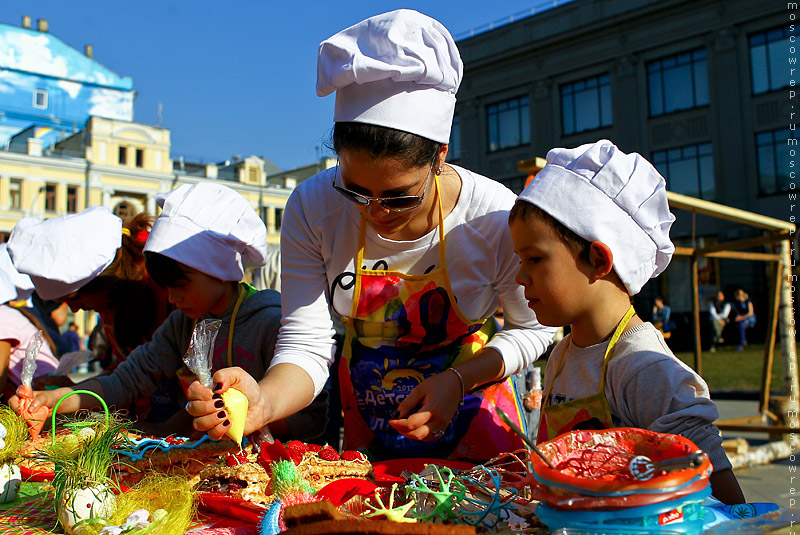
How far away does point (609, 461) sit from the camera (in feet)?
3.74

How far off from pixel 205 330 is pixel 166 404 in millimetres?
1307

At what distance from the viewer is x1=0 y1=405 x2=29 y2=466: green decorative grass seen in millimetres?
1742

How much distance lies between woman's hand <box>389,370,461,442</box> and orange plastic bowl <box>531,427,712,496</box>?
520 millimetres

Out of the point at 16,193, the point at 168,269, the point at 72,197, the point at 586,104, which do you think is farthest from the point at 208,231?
the point at 72,197

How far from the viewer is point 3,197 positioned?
32.7m

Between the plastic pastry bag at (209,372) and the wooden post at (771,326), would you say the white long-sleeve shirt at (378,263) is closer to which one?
the plastic pastry bag at (209,372)

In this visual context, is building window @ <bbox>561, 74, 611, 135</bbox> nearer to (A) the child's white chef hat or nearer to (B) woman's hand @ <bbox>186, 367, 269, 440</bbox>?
(A) the child's white chef hat

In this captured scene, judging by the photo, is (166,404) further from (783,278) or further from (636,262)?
(783,278)

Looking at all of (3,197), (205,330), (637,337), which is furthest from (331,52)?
(3,197)

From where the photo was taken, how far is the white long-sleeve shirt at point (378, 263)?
1939 mm

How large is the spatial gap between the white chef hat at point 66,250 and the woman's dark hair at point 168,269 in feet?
2.02

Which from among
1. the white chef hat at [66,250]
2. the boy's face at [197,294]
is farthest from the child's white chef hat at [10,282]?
the boy's face at [197,294]

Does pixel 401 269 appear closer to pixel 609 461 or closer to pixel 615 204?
pixel 615 204

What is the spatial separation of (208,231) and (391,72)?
113 centimetres
